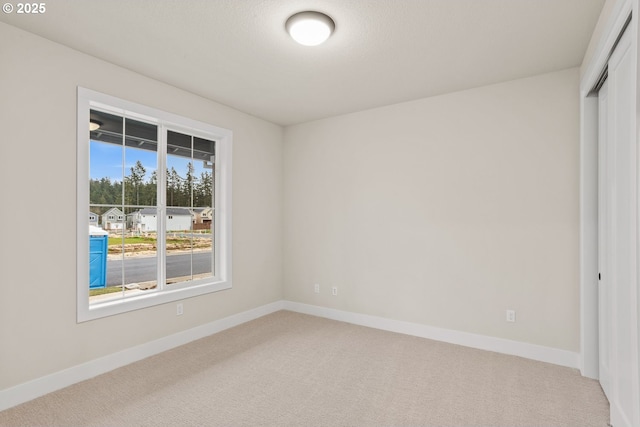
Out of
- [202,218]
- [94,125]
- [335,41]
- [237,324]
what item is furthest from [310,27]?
[237,324]

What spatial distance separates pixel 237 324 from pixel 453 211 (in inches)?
113

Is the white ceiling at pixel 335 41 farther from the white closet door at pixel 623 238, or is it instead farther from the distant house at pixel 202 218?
the distant house at pixel 202 218

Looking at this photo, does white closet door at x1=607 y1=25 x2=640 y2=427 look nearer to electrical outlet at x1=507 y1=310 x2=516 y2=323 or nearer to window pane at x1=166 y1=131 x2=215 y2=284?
electrical outlet at x1=507 y1=310 x2=516 y2=323

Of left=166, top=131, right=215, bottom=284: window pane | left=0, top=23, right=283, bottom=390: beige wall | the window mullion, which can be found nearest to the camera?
left=0, top=23, right=283, bottom=390: beige wall

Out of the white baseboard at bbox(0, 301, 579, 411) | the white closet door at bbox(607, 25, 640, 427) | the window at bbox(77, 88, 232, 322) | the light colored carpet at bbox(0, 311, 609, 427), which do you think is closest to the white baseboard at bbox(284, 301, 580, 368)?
the white baseboard at bbox(0, 301, 579, 411)

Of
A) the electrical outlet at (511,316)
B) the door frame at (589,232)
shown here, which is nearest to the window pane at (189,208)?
the electrical outlet at (511,316)

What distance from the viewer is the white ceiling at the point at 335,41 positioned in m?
2.09

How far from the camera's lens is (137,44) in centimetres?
252

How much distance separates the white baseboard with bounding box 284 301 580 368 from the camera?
2927 millimetres

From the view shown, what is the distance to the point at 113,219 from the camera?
2953 mm

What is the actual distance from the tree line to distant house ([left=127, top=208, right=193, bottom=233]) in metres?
0.07

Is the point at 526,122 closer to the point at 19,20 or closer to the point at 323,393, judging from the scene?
the point at 323,393

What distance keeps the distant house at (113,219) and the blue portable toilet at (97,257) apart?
7cm

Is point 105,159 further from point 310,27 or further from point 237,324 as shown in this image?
point 237,324
